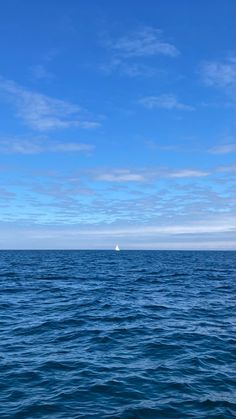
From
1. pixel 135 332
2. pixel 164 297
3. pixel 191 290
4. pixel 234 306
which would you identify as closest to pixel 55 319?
pixel 135 332

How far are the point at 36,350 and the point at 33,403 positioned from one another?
4924 mm

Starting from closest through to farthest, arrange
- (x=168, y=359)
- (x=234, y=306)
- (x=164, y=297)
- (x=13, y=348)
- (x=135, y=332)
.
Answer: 1. (x=168, y=359)
2. (x=13, y=348)
3. (x=135, y=332)
4. (x=234, y=306)
5. (x=164, y=297)

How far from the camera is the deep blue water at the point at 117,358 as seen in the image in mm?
10453

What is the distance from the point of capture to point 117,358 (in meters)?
14.5

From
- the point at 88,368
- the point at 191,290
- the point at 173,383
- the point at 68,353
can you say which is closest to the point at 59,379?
the point at 88,368

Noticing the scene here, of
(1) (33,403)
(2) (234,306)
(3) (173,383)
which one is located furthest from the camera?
(2) (234,306)

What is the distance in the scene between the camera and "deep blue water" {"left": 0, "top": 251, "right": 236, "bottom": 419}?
1045 cm

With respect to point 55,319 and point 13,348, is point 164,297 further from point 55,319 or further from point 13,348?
point 13,348

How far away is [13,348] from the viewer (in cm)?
1556

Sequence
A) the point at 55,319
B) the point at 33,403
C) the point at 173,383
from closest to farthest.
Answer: the point at 33,403 < the point at 173,383 < the point at 55,319

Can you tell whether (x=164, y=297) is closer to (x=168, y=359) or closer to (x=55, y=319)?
(x=55, y=319)

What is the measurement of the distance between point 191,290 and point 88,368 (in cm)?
2045

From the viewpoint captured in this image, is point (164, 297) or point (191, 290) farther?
point (191, 290)

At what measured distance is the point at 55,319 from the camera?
68.3 feet
